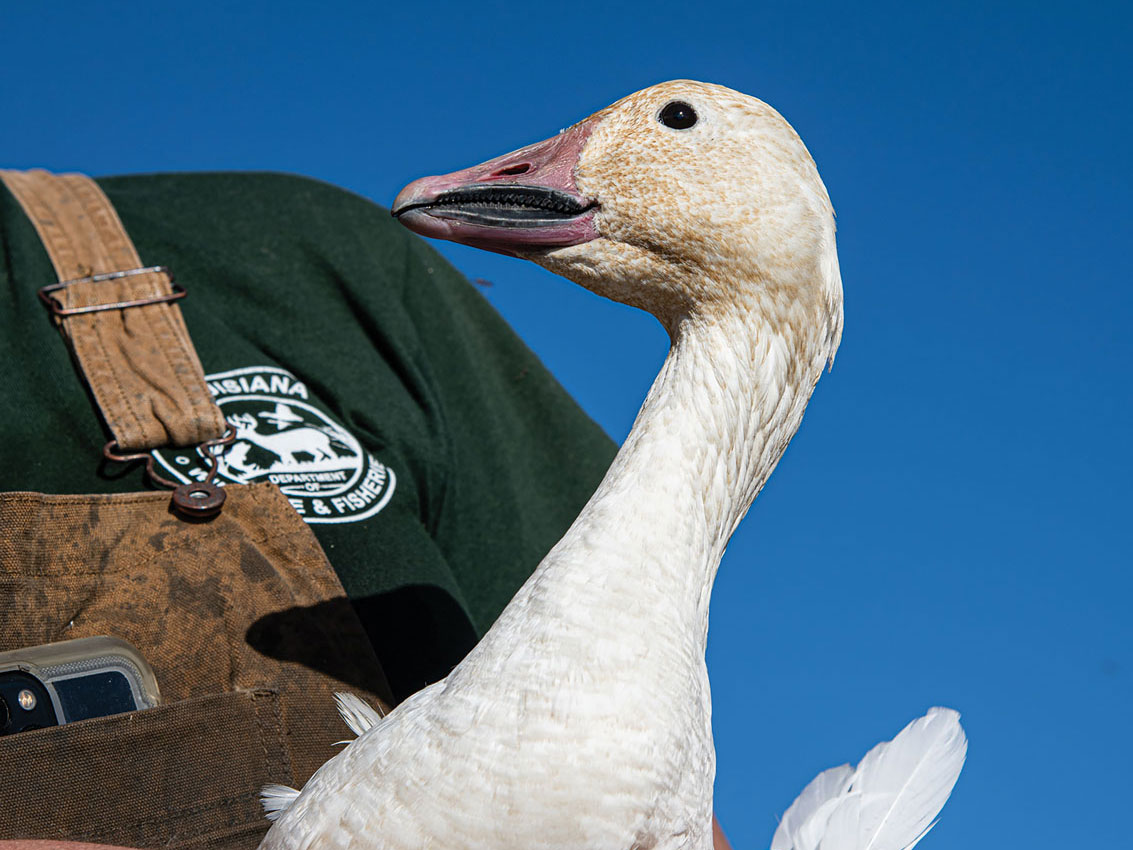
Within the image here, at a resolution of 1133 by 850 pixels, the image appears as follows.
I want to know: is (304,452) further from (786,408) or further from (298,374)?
(786,408)

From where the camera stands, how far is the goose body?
31.4 inches

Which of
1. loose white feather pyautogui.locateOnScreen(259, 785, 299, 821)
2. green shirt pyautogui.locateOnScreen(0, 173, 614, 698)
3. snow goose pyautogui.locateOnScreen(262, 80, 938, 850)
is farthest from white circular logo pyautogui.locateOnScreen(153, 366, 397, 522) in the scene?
snow goose pyautogui.locateOnScreen(262, 80, 938, 850)

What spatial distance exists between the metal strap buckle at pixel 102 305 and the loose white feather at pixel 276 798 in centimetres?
76

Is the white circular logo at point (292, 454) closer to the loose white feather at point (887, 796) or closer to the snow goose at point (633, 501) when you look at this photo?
the snow goose at point (633, 501)

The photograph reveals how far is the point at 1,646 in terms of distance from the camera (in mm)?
1177

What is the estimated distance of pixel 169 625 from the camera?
127 cm

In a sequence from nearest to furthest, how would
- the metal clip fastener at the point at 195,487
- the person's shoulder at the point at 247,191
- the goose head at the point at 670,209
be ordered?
the goose head at the point at 670,209 < the metal clip fastener at the point at 195,487 < the person's shoulder at the point at 247,191

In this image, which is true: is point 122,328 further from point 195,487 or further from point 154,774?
point 154,774

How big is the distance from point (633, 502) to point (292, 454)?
817 millimetres

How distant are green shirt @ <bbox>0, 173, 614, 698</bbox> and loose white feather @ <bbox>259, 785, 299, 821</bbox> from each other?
1.31ft

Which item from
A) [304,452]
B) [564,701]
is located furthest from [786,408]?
[304,452]

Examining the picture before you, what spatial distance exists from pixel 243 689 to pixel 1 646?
273 mm

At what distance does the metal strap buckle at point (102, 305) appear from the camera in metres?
1.50

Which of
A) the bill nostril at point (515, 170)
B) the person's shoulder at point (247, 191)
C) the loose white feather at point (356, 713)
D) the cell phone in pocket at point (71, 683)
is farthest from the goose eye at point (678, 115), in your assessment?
the person's shoulder at point (247, 191)
